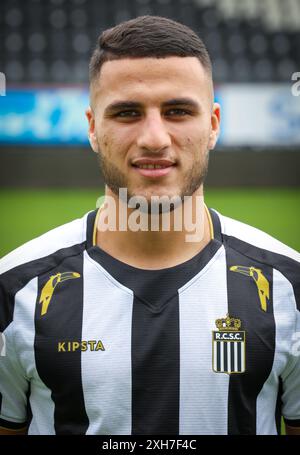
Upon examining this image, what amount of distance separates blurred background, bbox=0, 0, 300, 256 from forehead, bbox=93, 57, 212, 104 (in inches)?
220

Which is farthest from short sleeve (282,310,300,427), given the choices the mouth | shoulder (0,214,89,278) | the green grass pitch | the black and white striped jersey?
the green grass pitch

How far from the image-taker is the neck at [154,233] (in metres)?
1.80

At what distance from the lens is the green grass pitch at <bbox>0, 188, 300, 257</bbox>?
24.0ft

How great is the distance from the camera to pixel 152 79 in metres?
1.68

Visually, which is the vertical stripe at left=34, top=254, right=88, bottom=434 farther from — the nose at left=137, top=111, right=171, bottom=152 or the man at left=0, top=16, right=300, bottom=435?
the nose at left=137, top=111, right=171, bottom=152

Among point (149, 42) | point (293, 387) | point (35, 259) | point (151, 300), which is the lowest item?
point (293, 387)

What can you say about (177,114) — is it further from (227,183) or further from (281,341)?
(227,183)

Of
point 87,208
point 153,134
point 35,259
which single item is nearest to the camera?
point 153,134

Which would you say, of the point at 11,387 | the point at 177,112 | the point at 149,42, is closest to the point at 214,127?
the point at 177,112

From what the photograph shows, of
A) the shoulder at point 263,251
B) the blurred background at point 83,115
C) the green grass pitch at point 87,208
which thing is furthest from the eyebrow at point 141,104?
the blurred background at point 83,115

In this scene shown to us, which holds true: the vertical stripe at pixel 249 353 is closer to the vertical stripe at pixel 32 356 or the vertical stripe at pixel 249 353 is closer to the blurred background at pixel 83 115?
the vertical stripe at pixel 32 356

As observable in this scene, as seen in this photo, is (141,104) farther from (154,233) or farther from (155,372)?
(155,372)

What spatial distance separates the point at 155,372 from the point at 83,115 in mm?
7458
